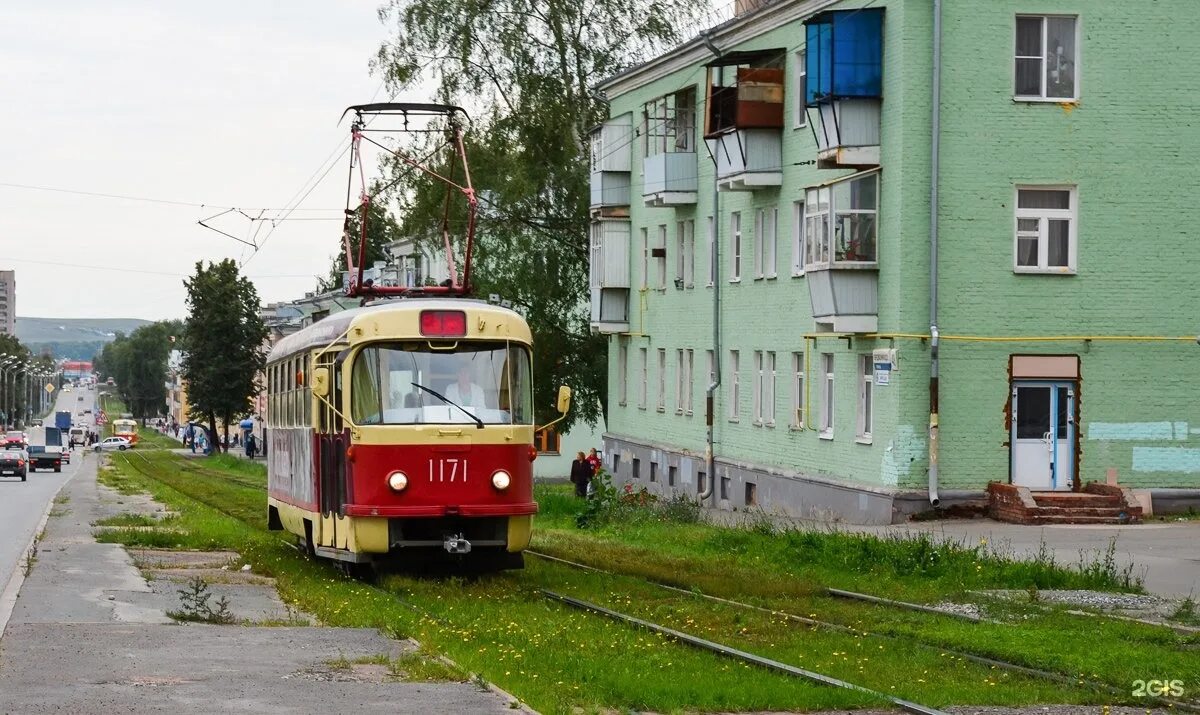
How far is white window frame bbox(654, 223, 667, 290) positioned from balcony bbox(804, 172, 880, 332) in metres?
13.8

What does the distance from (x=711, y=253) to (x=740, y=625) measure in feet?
89.3

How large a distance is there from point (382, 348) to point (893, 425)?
14.1m

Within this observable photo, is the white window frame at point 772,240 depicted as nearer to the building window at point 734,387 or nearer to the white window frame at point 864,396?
the building window at point 734,387

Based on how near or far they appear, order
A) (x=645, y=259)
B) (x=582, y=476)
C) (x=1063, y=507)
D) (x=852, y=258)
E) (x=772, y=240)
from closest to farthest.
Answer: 1. (x=1063, y=507)
2. (x=852, y=258)
3. (x=772, y=240)
4. (x=582, y=476)
5. (x=645, y=259)

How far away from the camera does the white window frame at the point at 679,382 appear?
45031 mm

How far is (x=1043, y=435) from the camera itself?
31406 mm

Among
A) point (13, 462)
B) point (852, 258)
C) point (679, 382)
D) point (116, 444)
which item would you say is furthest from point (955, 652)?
point (116, 444)

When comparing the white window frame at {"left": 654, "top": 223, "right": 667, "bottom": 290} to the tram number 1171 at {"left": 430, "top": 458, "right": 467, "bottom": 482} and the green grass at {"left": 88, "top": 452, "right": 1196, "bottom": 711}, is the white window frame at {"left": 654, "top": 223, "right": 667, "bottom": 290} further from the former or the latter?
the tram number 1171 at {"left": 430, "top": 458, "right": 467, "bottom": 482}

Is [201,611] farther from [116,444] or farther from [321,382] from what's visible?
[116,444]

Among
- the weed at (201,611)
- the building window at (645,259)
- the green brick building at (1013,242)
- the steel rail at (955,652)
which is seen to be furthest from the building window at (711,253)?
the weed at (201,611)

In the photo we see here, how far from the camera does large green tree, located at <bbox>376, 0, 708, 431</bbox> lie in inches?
2018

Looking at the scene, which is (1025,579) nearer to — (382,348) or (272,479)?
(382,348)

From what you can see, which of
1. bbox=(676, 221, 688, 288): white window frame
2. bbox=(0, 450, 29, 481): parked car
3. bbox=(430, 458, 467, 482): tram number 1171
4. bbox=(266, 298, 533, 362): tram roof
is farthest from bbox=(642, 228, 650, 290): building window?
bbox=(0, 450, 29, 481): parked car

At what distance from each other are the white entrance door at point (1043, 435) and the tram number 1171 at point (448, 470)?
15.3m
